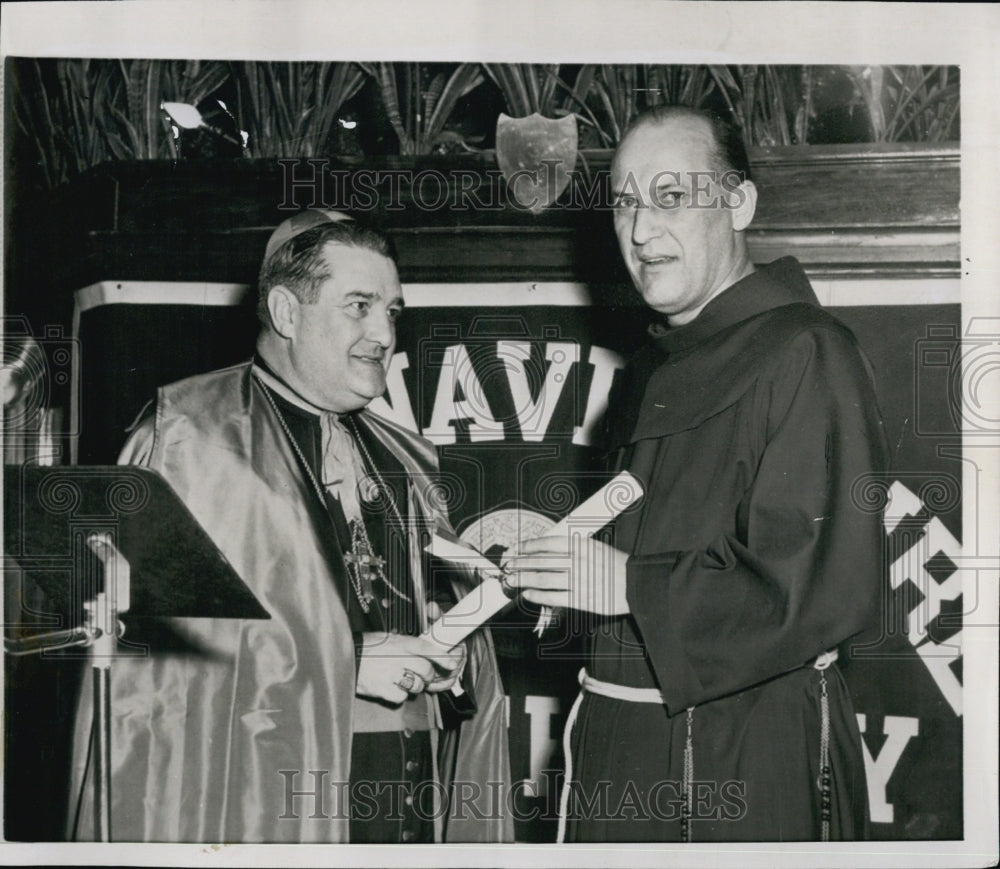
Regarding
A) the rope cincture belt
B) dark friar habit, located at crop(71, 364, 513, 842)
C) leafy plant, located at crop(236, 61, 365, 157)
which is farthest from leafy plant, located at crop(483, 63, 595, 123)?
the rope cincture belt

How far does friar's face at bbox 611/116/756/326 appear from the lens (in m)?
1.23

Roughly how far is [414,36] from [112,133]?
40 centimetres

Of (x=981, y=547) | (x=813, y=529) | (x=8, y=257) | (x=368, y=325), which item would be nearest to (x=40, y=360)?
(x=8, y=257)

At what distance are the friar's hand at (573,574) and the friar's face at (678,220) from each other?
1.00 feet

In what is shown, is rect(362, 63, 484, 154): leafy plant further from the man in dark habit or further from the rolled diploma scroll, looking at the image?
the rolled diploma scroll

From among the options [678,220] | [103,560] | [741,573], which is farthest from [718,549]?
[103,560]

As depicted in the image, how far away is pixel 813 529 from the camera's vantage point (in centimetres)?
119

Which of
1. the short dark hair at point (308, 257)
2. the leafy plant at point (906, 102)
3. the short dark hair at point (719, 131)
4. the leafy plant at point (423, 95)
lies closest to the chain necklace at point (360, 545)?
the short dark hair at point (308, 257)

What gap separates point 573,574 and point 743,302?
39 cm

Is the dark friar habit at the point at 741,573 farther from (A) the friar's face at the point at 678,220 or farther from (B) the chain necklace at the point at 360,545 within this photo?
(B) the chain necklace at the point at 360,545

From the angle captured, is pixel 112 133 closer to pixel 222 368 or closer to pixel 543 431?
pixel 222 368

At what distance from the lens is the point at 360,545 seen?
1.24m

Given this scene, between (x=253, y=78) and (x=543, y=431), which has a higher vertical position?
(x=253, y=78)

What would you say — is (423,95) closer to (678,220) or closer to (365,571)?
(678,220)
